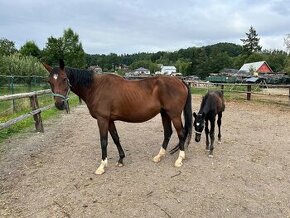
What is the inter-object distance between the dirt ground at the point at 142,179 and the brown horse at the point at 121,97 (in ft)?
1.50

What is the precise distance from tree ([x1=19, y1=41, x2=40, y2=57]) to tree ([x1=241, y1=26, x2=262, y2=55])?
66.3 m

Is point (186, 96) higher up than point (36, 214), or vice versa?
point (186, 96)

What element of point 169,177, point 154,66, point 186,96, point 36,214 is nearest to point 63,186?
point 36,214

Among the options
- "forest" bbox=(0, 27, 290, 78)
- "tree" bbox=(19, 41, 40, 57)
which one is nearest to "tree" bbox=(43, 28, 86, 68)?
"forest" bbox=(0, 27, 290, 78)

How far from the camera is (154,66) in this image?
114m

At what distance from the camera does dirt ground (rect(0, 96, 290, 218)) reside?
348 centimetres

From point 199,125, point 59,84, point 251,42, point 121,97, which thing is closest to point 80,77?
point 59,84

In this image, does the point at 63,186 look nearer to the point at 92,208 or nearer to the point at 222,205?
the point at 92,208

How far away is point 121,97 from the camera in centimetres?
488

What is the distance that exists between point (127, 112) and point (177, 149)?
1343 mm

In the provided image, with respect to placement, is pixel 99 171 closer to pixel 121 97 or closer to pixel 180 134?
pixel 121 97

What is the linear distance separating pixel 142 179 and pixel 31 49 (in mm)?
60076

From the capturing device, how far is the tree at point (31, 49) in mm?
58094

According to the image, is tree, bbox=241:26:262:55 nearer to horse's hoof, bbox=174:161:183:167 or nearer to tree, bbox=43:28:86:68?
tree, bbox=43:28:86:68
